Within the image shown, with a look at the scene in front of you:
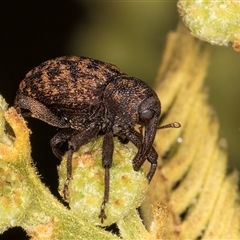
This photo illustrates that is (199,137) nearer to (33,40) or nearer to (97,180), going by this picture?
(97,180)

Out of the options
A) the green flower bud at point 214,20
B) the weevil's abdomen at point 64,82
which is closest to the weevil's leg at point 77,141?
the weevil's abdomen at point 64,82

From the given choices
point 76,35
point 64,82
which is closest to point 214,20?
point 64,82

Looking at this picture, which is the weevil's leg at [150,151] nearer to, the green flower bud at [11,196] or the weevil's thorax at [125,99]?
the weevil's thorax at [125,99]

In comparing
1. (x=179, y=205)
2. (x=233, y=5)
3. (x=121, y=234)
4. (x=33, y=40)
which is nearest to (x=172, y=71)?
(x=179, y=205)

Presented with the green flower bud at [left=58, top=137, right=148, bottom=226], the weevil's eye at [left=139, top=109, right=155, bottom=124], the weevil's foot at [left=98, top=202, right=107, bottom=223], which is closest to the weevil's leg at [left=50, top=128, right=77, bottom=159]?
the weevil's eye at [left=139, top=109, right=155, bottom=124]

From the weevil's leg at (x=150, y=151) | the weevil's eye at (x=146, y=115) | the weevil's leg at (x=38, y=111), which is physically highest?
the weevil's eye at (x=146, y=115)

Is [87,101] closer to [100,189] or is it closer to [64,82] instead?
[64,82]

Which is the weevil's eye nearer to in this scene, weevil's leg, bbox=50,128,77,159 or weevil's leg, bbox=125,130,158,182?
weevil's leg, bbox=125,130,158,182
